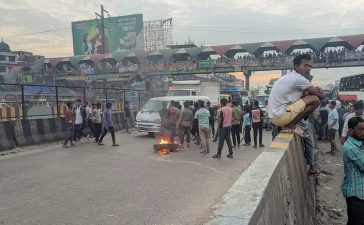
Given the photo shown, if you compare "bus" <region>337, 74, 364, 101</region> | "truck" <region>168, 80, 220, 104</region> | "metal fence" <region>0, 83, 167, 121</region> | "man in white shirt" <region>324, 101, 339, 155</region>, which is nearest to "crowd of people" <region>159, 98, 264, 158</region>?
"man in white shirt" <region>324, 101, 339, 155</region>

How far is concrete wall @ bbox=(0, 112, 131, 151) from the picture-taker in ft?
42.1

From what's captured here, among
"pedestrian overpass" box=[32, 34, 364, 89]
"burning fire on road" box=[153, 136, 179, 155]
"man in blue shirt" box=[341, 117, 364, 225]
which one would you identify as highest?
"pedestrian overpass" box=[32, 34, 364, 89]

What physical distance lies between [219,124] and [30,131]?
738cm

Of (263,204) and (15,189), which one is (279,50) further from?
(263,204)

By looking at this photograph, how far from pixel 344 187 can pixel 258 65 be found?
42.6 m

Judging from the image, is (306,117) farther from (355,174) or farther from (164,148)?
(164,148)

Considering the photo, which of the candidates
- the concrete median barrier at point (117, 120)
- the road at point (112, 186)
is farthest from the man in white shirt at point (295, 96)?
the concrete median barrier at point (117, 120)

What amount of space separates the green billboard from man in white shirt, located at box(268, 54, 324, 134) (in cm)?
5513

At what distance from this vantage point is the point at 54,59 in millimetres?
57312

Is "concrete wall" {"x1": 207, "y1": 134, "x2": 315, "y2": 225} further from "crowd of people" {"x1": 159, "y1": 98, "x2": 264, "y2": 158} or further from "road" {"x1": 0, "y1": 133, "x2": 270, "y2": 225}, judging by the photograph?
"crowd of people" {"x1": 159, "y1": 98, "x2": 264, "y2": 158}

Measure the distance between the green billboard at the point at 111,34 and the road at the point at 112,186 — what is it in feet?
159

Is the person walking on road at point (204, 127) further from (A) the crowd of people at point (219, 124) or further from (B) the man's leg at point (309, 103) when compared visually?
(B) the man's leg at point (309, 103)

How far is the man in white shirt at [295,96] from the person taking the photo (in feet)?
15.9

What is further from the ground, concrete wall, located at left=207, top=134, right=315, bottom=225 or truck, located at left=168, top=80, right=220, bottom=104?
truck, located at left=168, top=80, right=220, bottom=104
